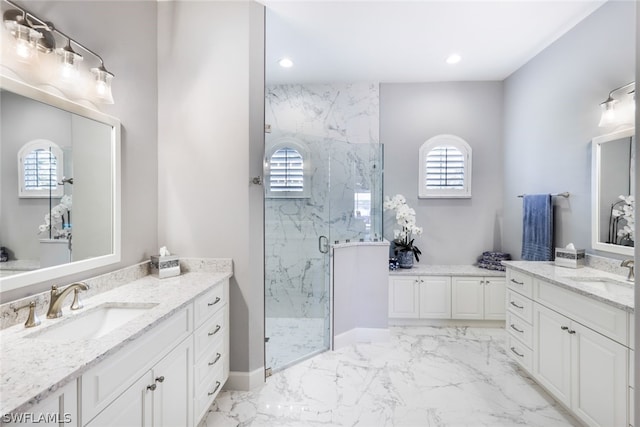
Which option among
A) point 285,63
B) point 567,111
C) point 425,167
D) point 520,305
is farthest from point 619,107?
point 285,63

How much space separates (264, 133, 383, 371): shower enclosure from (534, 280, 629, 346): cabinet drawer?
4.94 feet

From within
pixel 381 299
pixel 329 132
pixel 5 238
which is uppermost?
pixel 329 132

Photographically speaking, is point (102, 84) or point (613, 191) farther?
point (613, 191)

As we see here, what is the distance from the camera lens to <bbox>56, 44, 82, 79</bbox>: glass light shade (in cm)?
143

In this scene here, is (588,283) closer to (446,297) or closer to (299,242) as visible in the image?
(446,297)

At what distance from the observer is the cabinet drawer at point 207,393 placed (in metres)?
1.65

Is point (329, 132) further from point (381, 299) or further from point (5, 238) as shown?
point (5, 238)

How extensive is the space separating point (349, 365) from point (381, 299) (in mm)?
781

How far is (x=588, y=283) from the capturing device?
2.01 m

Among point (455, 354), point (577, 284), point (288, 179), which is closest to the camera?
point (577, 284)

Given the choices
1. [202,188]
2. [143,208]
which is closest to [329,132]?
[202,188]

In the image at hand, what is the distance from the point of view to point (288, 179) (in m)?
3.05

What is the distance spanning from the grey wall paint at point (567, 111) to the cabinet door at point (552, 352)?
0.86 meters

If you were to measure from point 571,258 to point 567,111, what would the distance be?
4.32ft
